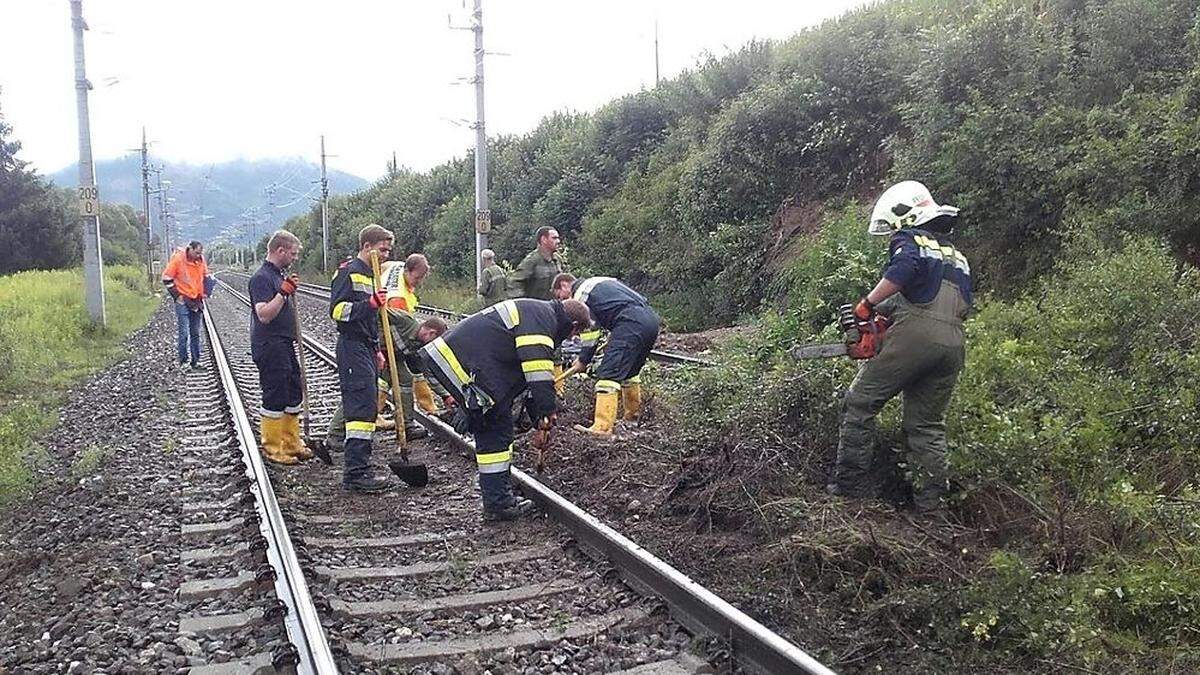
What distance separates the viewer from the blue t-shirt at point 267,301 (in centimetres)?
716

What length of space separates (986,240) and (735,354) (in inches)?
158

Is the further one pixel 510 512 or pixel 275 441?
pixel 275 441

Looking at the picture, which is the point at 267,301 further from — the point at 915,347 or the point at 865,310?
the point at 915,347

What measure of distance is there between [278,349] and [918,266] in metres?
5.04

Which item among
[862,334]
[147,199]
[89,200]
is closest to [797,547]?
[862,334]

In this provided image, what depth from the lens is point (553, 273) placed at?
988 cm

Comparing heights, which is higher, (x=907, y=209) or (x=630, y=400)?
(x=907, y=209)

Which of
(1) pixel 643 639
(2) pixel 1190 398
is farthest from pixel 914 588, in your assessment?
(2) pixel 1190 398

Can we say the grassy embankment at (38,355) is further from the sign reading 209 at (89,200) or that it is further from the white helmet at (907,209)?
the white helmet at (907,209)

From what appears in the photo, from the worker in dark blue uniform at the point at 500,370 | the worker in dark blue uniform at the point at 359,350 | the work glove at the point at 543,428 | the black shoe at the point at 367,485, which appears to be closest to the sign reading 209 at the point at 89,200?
the worker in dark blue uniform at the point at 359,350

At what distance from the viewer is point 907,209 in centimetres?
523

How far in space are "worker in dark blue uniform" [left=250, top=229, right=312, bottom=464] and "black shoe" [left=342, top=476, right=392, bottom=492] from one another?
1100mm

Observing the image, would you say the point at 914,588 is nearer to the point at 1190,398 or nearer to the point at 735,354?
the point at 1190,398

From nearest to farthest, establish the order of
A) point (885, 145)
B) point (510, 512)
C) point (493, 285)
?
point (510, 512) < point (493, 285) < point (885, 145)
